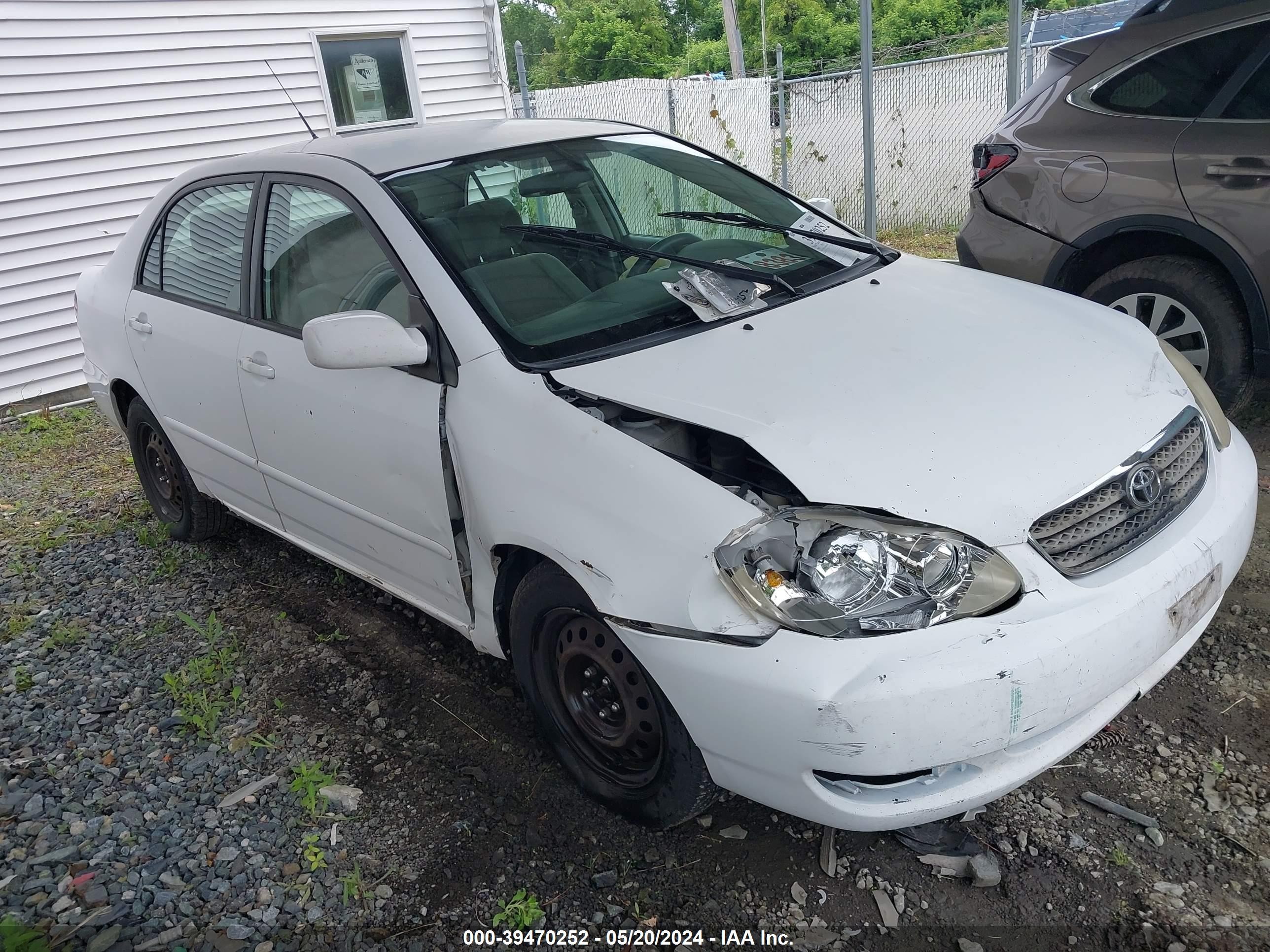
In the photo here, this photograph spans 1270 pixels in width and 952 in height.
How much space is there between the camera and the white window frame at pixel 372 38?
31.2 feet

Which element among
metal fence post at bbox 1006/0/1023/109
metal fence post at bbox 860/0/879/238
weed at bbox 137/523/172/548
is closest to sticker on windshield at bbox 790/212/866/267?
weed at bbox 137/523/172/548

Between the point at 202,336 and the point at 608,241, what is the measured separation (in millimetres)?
1692

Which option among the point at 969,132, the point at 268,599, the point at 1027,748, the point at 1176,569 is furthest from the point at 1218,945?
the point at 969,132

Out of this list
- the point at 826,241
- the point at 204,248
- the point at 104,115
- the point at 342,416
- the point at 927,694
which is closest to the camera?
the point at 927,694

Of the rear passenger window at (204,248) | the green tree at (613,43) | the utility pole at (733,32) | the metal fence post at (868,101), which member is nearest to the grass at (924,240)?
the metal fence post at (868,101)

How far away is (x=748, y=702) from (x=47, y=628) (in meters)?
3.37

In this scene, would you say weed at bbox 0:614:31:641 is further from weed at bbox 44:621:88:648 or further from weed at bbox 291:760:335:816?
weed at bbox 291:760:335:816

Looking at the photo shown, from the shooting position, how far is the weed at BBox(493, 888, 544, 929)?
2.31 metres

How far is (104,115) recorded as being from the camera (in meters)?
8.19

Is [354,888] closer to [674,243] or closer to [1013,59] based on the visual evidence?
[674,243]

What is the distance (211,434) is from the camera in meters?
3.83

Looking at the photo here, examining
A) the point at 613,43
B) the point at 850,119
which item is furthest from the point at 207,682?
the point at 613,43

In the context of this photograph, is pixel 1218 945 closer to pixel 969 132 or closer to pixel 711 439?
pixel 711 439

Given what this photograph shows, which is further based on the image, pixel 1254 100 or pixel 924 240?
pixel 924 240
